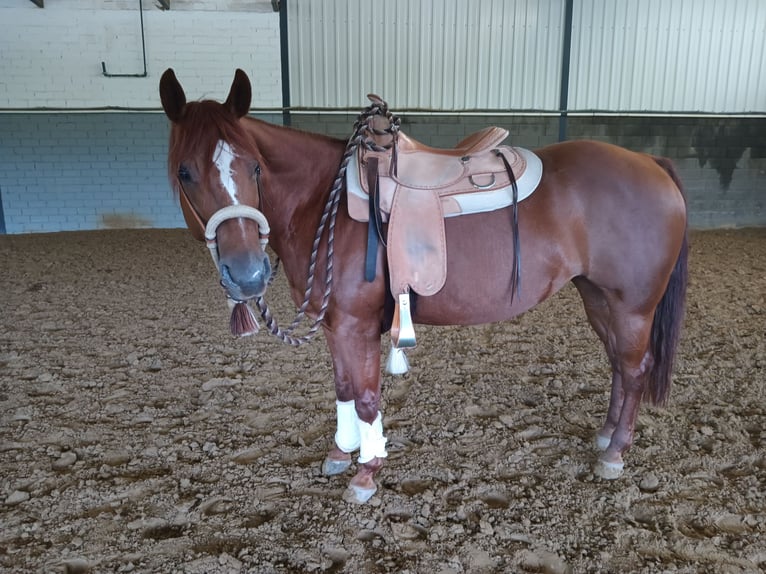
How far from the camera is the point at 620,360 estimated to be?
1.96 meters

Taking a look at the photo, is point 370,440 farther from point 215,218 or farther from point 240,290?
point 215,218

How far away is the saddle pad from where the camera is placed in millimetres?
1645

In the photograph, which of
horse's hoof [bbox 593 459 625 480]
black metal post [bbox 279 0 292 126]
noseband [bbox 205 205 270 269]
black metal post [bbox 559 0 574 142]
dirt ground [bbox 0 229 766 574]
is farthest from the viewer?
black metal post [bbox 559 0 574 142]

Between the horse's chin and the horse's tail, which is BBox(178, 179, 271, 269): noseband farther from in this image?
the horse's tail

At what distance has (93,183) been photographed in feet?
24.6

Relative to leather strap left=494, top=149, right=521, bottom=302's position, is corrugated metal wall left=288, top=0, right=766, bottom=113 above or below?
above

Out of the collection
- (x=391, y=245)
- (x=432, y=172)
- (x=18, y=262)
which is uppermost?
(x=432, y=172)

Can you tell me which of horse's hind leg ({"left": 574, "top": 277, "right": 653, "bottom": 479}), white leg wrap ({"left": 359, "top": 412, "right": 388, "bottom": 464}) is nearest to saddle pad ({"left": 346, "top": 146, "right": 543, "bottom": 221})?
horse's hind leg ({"left": 574, "top": 277, "right": 653, "bottom": 479})

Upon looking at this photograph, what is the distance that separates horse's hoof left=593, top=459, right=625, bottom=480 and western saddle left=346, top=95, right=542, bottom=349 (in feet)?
2.54

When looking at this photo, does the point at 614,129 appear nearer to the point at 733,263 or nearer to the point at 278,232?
the point at 733,263

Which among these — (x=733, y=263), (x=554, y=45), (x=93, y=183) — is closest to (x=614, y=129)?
(x=554, y=45)

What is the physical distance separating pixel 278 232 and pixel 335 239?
0.20m

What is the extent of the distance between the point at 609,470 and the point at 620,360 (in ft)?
1.35

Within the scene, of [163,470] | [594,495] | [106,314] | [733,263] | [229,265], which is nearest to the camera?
[229,265]
